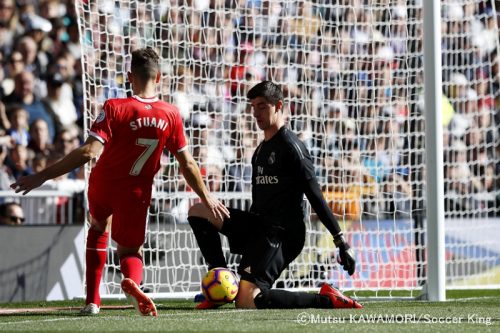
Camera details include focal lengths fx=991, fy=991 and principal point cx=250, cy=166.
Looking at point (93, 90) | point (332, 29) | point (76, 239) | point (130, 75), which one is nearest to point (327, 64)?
point (332, 29)

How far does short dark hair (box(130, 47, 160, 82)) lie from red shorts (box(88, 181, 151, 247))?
28.2 inches

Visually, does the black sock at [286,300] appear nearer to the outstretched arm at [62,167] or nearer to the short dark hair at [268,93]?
the short dark hair at [268,93]

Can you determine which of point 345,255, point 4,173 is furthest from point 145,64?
point 4,173

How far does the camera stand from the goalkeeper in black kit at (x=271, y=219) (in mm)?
7148

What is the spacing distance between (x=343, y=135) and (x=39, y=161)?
355 centimetres

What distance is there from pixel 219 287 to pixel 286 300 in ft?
1.68

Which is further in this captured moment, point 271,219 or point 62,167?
point 271,219

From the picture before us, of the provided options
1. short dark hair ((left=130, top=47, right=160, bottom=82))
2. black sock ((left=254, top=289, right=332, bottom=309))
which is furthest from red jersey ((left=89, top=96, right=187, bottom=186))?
black sock ((left=254, top=289, right=332, bottom=309))

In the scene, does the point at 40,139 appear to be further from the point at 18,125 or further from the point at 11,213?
the point at 11,213

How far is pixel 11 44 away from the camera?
12.4 m

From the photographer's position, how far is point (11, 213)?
9539 mm

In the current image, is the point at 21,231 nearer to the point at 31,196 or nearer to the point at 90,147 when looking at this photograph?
the point at 31,196

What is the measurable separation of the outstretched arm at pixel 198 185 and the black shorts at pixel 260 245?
100 centimetres

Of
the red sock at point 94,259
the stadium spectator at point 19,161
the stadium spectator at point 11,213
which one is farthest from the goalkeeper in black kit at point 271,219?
the stadium spectator at point 19,161
